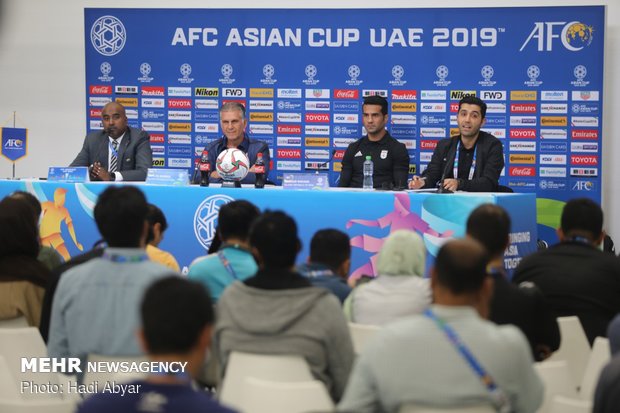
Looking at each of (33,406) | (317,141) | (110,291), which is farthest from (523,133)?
(33,406)

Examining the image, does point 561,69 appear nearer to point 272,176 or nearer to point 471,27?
point 471,27

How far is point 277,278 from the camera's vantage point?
118 inches

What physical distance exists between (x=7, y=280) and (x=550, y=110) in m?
5.66

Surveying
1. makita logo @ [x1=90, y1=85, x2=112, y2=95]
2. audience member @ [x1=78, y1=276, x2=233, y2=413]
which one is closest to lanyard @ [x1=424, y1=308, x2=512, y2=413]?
audience member @ [x1=78, y1=276, x2=233, y2=413]

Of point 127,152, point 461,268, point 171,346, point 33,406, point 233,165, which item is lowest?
point 33,406

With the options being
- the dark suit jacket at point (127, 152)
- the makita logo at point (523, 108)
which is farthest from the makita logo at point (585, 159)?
the dark suit jacket at point (127, 152)

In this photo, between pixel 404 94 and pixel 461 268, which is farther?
pixel 404 94

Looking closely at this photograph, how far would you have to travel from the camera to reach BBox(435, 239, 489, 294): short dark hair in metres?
2.30

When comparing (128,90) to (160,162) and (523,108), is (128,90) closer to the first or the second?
(160,162)

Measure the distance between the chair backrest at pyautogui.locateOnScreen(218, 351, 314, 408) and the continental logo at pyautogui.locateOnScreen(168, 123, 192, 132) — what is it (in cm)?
617

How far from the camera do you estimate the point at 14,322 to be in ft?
12.0

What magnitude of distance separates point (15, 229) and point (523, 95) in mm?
5448

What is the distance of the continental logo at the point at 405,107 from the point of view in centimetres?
838

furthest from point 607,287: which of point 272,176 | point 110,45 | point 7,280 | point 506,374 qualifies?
point 110,45
